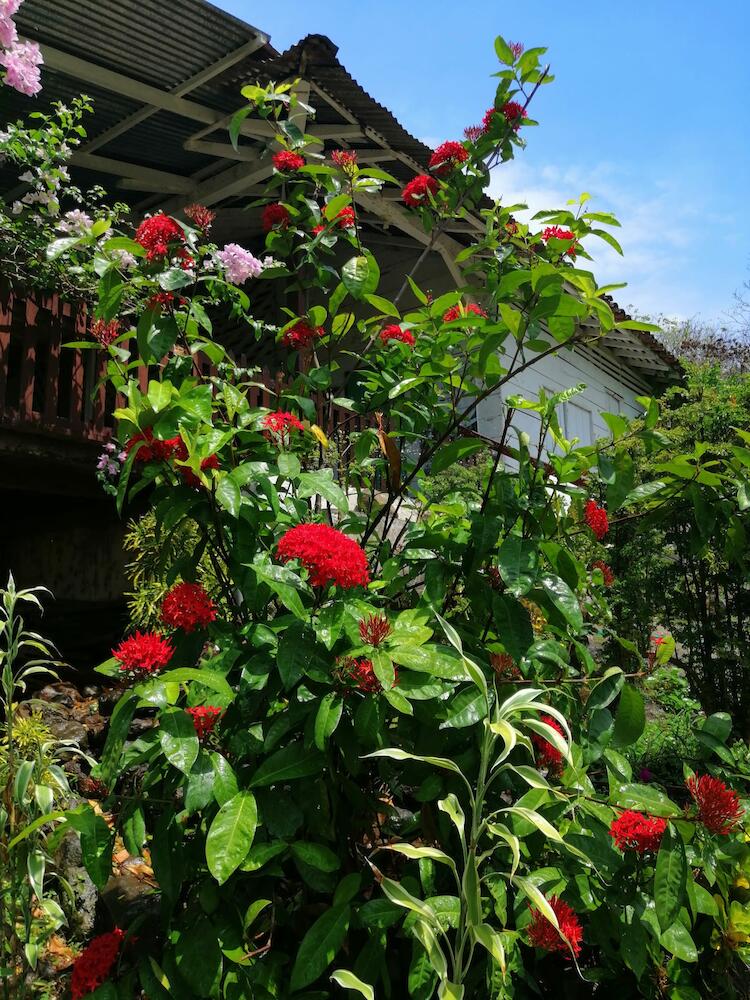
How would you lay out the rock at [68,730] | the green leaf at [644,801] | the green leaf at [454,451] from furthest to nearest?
the rock at [68,730] → the green leaf at [454,451] → the green leaf at [644,801]

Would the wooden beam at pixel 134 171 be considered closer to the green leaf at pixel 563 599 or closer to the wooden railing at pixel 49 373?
the wooden railing at pixel 49 373

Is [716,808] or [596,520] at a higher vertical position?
[596,520]

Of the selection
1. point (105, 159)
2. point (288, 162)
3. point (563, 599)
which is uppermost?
point (105, 159)

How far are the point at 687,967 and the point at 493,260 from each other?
1.92 meters

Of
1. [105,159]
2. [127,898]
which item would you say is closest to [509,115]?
[127,898]

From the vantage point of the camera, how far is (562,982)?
5.43 feet

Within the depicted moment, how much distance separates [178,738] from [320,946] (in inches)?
18.6

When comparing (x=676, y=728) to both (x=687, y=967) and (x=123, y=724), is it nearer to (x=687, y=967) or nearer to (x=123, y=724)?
(x=687, y=967)

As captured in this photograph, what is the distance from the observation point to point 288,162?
2.22 metres

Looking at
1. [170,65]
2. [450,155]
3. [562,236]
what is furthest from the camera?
[170,65]

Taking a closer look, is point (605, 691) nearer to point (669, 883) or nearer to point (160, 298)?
point (669, 883)

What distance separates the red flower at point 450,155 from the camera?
2371 mm

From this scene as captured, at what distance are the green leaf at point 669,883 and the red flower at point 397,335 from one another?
138 centimetres

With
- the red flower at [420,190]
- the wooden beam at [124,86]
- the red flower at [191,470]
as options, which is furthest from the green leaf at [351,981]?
the wooden beam at [124,86]
